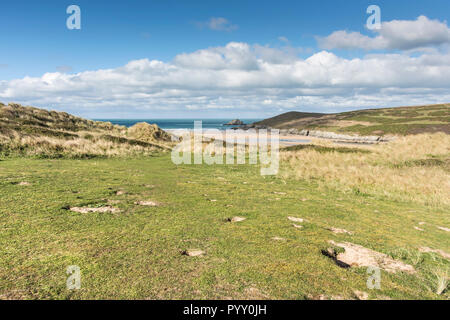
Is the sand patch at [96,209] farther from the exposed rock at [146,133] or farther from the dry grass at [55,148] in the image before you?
the exposed rock at [146,133]

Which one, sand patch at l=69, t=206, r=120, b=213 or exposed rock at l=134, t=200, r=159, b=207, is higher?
sand patch at l=69, t=206, r=120, b=213

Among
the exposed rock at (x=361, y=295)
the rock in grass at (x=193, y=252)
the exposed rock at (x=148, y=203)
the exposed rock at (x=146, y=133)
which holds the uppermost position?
the exposed rock at (x=146, y=133)

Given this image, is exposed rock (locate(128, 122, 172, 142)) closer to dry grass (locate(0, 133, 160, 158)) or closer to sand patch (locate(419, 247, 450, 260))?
dry grass (locate(0, 133, 160, 158))

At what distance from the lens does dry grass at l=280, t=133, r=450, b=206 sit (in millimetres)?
14641

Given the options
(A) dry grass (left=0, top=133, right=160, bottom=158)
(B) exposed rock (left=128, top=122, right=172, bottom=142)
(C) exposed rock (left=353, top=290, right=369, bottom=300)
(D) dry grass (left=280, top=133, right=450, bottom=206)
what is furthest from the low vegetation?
(B) exposed rock (left=128, top=122, right=172, bottom=142)

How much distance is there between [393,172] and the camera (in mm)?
19531

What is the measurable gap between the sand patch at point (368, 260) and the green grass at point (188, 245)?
27cm

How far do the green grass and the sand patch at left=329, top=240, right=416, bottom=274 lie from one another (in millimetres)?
270

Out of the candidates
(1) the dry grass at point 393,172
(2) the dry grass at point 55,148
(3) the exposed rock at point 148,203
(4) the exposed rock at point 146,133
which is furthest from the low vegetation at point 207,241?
(4) the exposed rock at point 146,133

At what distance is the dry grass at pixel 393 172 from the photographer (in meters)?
14.6

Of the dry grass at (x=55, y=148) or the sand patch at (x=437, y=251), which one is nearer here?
the sand patch at (x=437, y=251)

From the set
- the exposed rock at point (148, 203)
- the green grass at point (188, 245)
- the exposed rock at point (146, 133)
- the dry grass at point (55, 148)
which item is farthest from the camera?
the exposed rock at point (146, 133)

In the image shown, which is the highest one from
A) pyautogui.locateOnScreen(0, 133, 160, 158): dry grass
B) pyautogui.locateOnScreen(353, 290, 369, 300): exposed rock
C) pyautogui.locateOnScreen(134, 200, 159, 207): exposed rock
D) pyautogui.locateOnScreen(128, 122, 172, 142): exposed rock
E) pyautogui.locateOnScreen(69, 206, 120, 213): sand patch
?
pyautogui.locateOnScreen(128, 122, 172, 142): exposed rock

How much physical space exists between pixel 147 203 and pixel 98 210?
Answer: 5.45 ft
